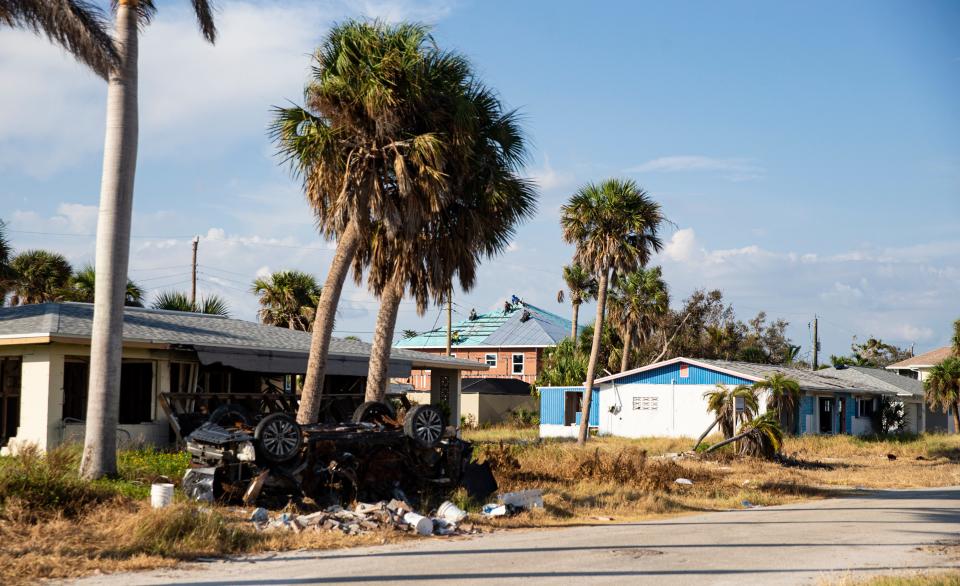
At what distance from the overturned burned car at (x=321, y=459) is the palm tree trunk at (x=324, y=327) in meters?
2.05

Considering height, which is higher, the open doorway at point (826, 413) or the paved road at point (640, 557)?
the open doorway at point (826, 413)

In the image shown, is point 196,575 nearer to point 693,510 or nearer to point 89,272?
point 693,510

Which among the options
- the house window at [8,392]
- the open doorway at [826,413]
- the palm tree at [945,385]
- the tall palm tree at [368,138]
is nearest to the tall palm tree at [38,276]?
the house window at [8,392]

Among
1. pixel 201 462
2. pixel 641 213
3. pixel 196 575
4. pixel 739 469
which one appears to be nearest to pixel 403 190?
pixel 201 462

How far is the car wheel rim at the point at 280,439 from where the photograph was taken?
13531 millimetres

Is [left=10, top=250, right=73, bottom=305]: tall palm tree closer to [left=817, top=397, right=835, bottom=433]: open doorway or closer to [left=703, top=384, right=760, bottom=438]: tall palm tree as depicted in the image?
[left=703, top=384, right=760, bottom=438]: tall palm tree

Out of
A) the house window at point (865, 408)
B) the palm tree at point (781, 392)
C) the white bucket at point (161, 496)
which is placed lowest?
the white bucket at point (161, 496)

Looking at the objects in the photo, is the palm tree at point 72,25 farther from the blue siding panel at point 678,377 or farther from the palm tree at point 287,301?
the blue siding panel at point 678,377

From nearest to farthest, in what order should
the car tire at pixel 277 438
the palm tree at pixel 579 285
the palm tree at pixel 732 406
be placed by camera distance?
1. the car tire at pixel 277 438
2. the palm tree at pixel 732 406
3. the palm tree at pixel 579 285

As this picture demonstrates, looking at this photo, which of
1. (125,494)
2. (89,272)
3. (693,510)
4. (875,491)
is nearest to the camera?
(125,494)

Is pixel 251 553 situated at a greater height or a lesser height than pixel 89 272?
lesser

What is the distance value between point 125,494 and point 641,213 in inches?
1001

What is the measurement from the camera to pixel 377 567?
10.0 m

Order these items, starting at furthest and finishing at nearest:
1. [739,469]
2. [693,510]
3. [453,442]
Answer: [739,469]
[693,510]
[453,442]
